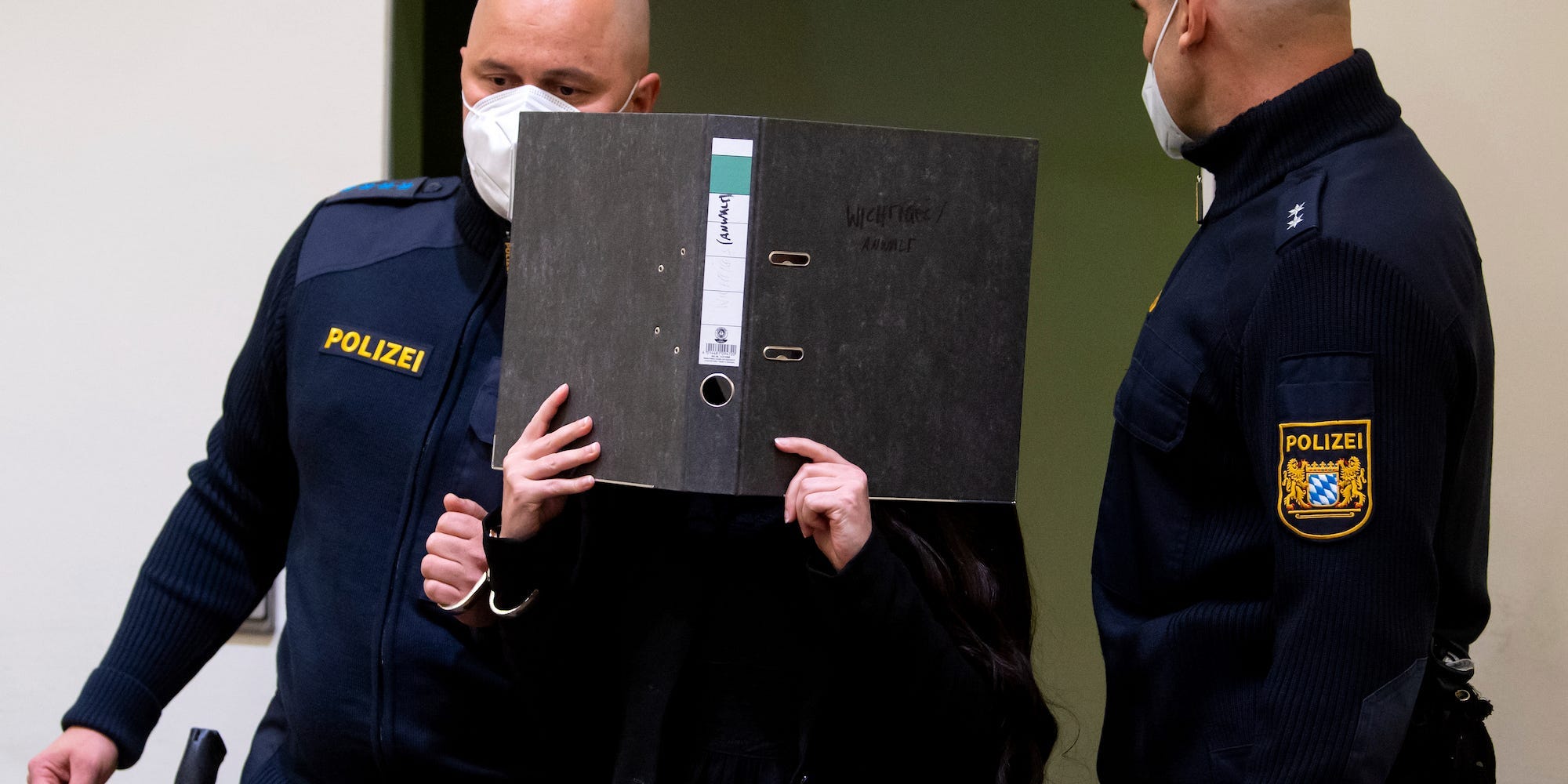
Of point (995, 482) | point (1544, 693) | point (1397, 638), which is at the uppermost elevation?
point (995, 482)

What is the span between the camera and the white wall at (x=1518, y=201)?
2074 mm

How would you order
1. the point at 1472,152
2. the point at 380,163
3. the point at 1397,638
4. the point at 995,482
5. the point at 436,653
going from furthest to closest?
1. the point at 380,163
2. the point at 1472,152
3. the point at 436,653
4. the point at 995,482
5. the point at 1397,638

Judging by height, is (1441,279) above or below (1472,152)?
below

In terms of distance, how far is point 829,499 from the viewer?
121 cm

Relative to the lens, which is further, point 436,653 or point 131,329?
point 131,329

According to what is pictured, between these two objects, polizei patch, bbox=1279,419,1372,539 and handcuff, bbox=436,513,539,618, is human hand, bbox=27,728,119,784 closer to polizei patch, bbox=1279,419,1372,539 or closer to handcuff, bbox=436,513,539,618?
handcuff, bbox=436,513,539,618

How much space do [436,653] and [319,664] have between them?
0.52 feet

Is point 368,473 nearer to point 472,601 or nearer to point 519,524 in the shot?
point 472,601

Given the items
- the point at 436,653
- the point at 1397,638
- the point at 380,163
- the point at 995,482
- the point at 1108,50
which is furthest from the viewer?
the point at 1108,50

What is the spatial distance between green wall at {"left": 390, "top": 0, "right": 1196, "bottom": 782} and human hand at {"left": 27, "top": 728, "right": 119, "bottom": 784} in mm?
1799

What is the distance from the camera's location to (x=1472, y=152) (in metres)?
2.08

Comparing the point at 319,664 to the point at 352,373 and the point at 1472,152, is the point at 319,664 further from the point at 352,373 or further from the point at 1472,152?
the point at 1472,152

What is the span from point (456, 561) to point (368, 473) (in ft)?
0.75

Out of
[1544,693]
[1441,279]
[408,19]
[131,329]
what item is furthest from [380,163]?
[1544,693]
